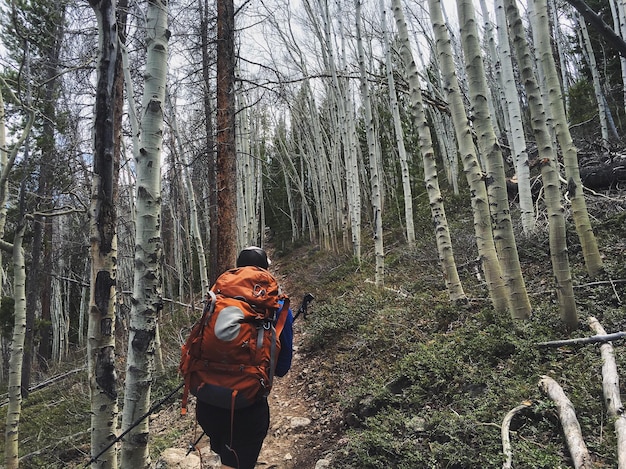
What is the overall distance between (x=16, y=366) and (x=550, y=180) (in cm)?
670

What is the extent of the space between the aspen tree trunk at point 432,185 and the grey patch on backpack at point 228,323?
11.7 ft

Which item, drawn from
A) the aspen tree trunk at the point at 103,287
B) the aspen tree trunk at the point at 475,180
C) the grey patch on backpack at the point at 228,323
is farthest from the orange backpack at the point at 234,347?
the aspen tree trunk at the point at 475,180

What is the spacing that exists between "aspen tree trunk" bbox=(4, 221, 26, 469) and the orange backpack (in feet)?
12.7

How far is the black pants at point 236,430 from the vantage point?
2170 mm

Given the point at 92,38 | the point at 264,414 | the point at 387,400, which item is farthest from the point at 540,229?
the point at 92,38

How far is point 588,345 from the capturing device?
2943mm

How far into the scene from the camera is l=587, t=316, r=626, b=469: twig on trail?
1.91 meters

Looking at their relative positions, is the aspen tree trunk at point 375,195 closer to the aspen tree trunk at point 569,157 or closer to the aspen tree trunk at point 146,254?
the aspen tree trunk at point 569,157

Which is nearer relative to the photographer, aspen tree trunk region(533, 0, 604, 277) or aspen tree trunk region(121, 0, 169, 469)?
aspen tree trunk region(121, 0, 169, 469)

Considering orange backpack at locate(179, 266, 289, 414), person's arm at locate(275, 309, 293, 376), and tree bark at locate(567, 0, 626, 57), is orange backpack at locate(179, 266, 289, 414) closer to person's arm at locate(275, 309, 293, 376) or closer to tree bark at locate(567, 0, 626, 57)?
person's arm at locate(275, 309, 293, 376)

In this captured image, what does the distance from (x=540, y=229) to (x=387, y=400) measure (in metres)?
4.32

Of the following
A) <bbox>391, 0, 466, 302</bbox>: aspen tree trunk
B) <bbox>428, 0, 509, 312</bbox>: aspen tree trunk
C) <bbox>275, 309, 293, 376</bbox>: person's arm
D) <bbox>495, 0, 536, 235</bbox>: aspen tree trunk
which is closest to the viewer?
<bbox>275, 309, 293, 376</bbox>: person's arm

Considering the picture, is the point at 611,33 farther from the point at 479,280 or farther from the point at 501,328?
the point at 479,280

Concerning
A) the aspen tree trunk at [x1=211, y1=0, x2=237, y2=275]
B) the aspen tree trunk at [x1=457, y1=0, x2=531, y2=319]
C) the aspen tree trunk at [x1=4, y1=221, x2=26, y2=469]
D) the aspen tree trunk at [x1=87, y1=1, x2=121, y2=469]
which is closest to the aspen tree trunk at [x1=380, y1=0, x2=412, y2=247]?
the aspen tree trunk at [x1=211, y1=0, x2=237, y2=275]
